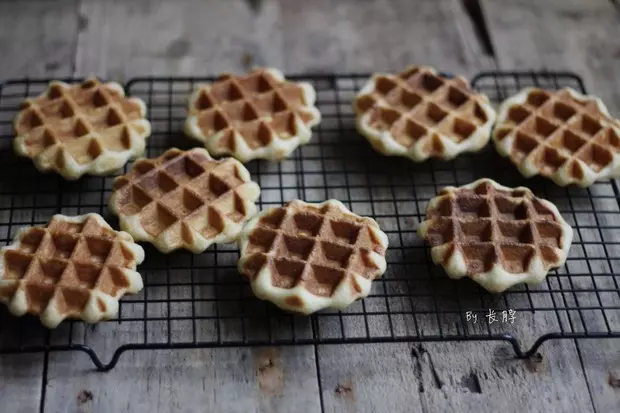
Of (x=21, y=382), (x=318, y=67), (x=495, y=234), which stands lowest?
(x=21, y=382)

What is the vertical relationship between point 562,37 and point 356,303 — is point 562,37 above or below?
above

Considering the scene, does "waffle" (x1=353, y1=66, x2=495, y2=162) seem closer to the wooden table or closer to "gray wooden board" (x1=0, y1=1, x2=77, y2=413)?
the wooden table

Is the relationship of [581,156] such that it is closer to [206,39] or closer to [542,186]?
[542,186]

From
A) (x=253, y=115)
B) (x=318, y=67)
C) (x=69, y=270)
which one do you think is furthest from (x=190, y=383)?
(x=318, y=67)

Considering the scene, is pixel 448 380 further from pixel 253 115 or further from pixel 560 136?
pixel 253 115

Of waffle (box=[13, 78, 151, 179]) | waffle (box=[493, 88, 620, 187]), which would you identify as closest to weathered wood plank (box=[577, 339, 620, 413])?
waffle (box=[493, 88, 620, 187])

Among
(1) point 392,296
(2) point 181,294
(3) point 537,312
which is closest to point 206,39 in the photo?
(2) point 181,294

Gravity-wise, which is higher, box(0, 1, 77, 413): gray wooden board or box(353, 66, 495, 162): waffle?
box(353, 66, 495, 162): waffle
